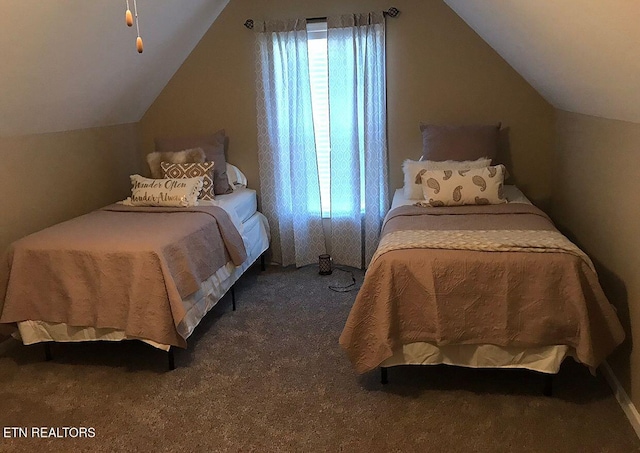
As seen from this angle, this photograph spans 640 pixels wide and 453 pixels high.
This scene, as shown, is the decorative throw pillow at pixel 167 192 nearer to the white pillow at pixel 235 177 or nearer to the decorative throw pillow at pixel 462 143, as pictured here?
the white pillow at pixel 235 177

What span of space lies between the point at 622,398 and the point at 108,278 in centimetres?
241

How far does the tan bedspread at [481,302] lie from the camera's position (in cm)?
219

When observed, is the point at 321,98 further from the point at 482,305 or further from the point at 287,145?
the point at 482,305

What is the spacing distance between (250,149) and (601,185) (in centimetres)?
255

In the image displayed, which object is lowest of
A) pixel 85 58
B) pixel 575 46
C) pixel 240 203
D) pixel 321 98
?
pixel 240 203

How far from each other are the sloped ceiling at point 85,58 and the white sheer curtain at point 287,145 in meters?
0.56

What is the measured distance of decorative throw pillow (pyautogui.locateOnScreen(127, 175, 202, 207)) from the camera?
340 centimetres

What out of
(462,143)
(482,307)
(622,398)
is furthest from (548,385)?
(462,143)

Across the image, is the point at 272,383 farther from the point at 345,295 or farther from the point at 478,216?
the point at 478,216

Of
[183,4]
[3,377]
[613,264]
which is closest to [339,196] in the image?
[183,4]

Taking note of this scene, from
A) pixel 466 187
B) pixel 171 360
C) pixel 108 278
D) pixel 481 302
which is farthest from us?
pixel 466 187

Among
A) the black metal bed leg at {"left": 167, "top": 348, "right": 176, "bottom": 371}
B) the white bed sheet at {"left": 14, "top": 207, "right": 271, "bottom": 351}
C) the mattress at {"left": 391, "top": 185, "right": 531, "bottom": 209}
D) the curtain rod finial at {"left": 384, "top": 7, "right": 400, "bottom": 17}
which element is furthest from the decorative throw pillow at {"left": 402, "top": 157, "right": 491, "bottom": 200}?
the black metal bed leg at {"left": 167, "top": 348, "right": 176, "bottom": 371}

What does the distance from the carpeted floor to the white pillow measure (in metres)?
1.39

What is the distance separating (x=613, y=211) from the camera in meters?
2.44
